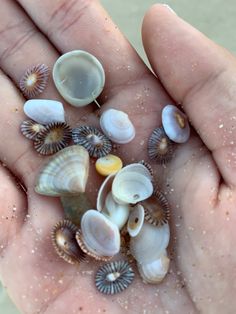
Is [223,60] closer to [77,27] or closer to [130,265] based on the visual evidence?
[77,27]

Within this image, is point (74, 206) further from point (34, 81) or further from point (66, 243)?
point (34, 81)

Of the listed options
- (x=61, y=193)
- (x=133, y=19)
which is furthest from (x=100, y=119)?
(x=133, y=19)

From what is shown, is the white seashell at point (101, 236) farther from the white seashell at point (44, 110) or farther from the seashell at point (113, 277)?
the white seashell at point (44, 110)

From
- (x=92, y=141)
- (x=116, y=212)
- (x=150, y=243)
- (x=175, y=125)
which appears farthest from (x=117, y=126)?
(x=150, y=243)

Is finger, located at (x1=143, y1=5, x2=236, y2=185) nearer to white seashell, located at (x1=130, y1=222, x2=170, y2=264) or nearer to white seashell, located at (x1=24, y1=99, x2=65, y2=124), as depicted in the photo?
white seashell, located at (x1=130, y1=222, x2=170, y2=264)

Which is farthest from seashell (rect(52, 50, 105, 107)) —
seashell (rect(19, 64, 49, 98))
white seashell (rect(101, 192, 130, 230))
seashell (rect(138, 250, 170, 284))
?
seashell (rect(138, 250, 170, 284))

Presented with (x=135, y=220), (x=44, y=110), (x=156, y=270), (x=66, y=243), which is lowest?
(x=156, y=270)
